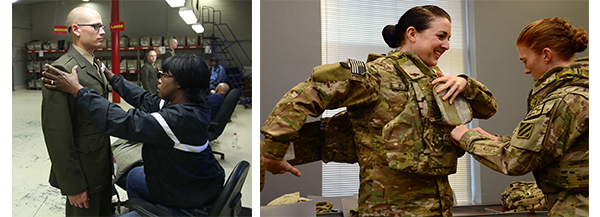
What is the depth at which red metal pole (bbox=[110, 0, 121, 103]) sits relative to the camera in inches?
71.1

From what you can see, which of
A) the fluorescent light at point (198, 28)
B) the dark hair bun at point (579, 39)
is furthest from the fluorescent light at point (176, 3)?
the dark hair bun at point (579, 39)

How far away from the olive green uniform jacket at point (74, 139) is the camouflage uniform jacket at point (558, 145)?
75.3 inches

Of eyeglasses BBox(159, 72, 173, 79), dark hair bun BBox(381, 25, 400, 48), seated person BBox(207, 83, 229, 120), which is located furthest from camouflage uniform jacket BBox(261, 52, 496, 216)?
eyeglasses BBox(159, 72, 173, 79)

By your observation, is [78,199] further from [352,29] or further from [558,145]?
[352,29]

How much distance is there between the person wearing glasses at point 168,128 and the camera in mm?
1737

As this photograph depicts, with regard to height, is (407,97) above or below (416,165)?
above

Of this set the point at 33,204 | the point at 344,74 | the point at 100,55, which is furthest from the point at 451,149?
the point at 33,204

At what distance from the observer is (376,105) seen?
1.83m

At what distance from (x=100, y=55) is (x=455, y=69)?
312 cm

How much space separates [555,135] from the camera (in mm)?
1579

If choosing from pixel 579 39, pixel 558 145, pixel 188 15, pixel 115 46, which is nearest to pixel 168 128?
pixel 115 46

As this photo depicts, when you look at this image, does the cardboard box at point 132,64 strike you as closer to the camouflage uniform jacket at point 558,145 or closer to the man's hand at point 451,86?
the man's hand at point 451,86

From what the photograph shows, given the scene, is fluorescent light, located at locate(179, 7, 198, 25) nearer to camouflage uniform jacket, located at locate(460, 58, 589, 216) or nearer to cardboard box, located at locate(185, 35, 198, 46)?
cardboard box, located at locate(185, 35, 198, 46)

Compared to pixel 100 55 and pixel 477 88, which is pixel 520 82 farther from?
pixel 100 55
